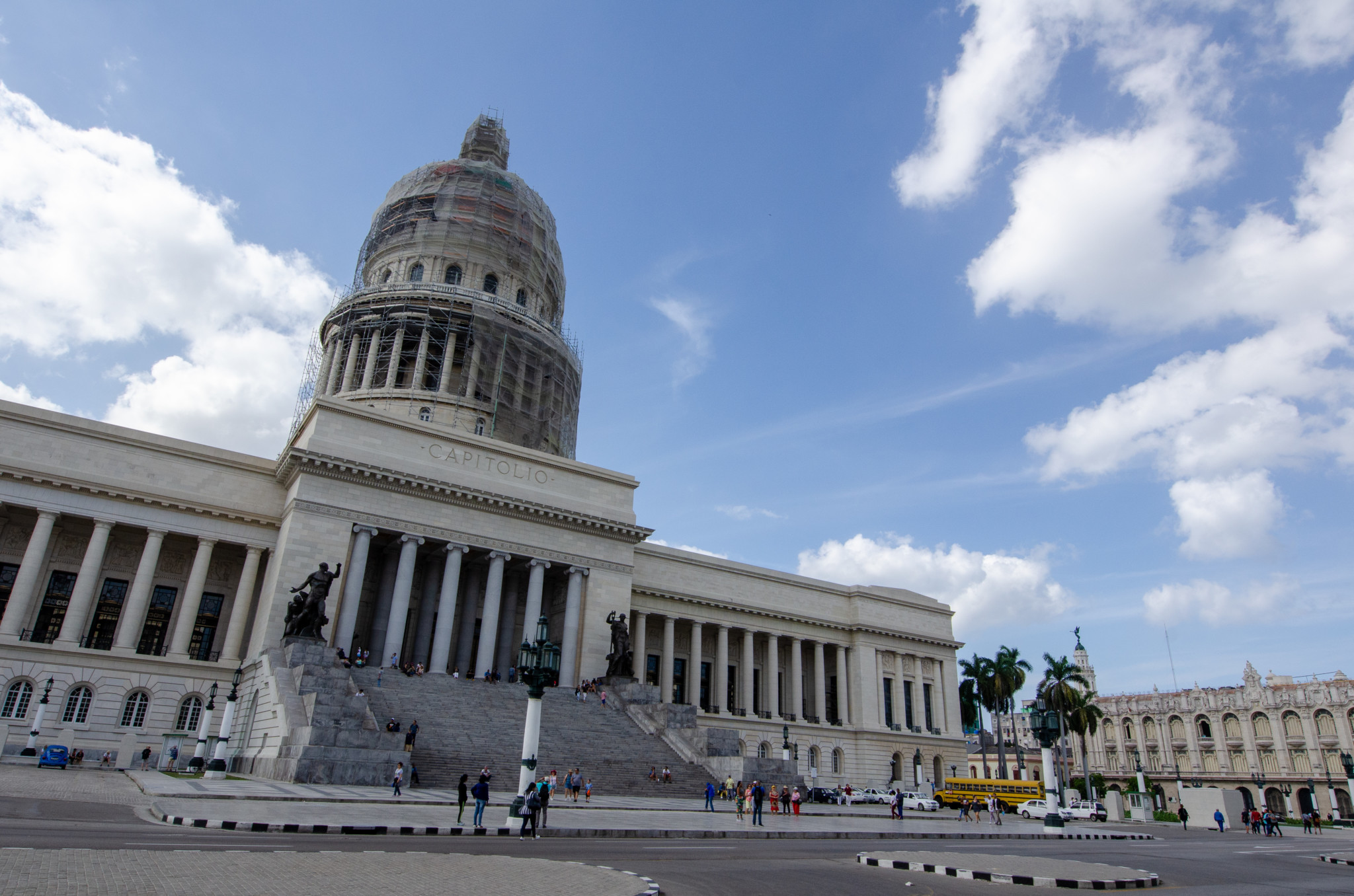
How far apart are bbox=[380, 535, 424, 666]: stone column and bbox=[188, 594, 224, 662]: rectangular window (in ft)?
29.0

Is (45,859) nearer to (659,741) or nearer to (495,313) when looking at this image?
(659,741)

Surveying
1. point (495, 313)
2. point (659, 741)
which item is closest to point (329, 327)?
point (495, 313)

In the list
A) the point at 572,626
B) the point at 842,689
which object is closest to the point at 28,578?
the point at 572,626

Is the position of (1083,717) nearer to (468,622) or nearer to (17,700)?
(468,622)

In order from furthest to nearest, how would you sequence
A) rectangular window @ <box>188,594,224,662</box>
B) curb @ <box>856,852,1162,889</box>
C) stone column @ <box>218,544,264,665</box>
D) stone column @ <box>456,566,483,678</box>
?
1. stone column @ <box>456,566,483,678</box>
2. rectangular window @ <box>188,594,224,662</box>
3. stone column @ <box>218,544,264,665</box>
4. curb @ <box>856,852,1162,889</box>

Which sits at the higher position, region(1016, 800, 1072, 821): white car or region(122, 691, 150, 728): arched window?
region(122, 691, 150, 728): arched window

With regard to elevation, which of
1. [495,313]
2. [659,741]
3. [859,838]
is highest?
[495,313]

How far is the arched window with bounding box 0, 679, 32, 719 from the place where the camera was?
36.0 m

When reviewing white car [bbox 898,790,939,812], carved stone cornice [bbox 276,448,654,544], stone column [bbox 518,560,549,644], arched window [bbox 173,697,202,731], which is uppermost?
carved stone cornice [bbox 276,448,654,544]

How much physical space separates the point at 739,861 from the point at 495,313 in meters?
48.0

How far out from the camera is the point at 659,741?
38562 mm

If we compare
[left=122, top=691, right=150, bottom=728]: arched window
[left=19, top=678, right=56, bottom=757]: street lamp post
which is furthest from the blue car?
[left=122, top=691, right=150, bottom=728]: arched window

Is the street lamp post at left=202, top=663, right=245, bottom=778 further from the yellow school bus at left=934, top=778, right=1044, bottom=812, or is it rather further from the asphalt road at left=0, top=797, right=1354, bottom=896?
the yellow school bus at left=934, top=778, right=1044, bottom=812

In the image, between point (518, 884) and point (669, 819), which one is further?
point (669, 819)
